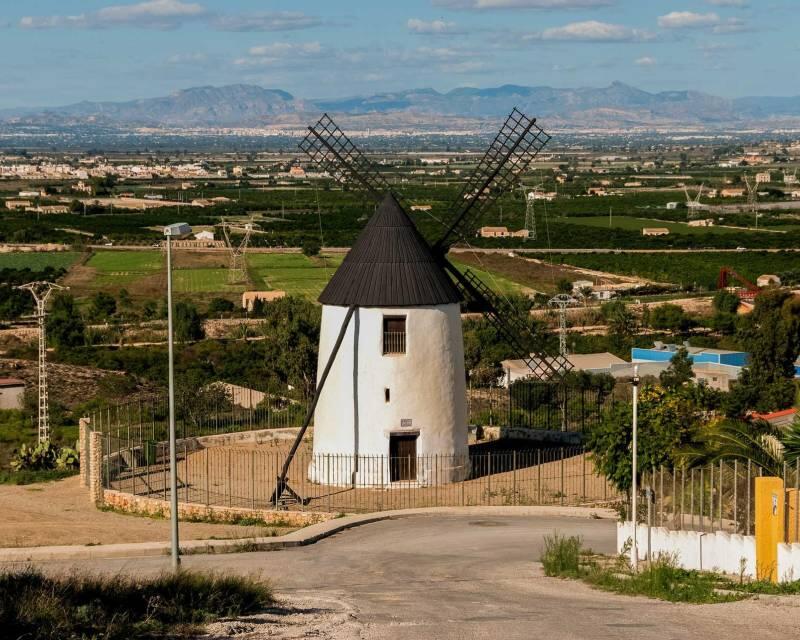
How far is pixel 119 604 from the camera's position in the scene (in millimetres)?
14398

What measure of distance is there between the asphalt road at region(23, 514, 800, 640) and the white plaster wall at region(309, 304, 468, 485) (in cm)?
302

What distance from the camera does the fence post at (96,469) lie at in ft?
90.7

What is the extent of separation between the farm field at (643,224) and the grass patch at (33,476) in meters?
106

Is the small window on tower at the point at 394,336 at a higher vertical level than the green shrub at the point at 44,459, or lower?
higher

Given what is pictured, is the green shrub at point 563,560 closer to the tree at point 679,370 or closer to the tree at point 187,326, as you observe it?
the tree at point 679,370

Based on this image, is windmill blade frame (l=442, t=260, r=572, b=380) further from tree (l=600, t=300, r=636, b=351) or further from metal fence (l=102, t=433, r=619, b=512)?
tree (l=600, t=300, r=636, b=351)

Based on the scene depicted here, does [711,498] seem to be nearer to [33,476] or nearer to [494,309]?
[494,309]

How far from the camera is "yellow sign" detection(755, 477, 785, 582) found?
59.9ft

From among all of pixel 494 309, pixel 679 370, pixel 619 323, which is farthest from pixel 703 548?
pixel 619 323

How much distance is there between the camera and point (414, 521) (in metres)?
24.8

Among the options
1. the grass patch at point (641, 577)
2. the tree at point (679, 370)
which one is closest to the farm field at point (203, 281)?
the tree at point (679, 370)

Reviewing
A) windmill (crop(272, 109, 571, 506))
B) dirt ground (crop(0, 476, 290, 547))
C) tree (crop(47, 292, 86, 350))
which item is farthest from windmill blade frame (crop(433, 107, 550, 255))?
tree (crop(47, 292, 86, 350))

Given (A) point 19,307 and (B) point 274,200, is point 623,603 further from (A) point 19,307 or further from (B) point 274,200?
(B) point 274,200

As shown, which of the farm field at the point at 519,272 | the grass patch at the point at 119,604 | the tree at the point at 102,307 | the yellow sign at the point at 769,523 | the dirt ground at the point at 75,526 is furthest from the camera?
the farm field at the point at 519,272
